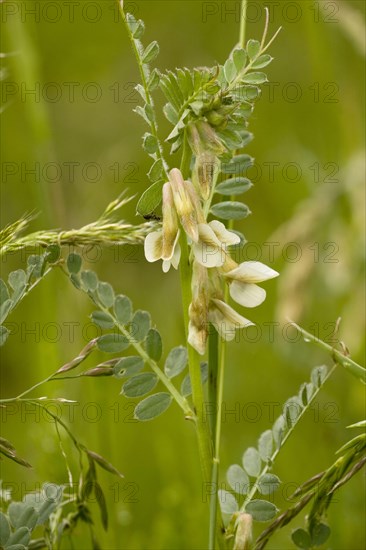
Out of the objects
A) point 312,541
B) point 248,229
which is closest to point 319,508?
point 312,541

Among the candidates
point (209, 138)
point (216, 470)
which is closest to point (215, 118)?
point (209, 138)

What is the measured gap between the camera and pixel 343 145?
2.21m

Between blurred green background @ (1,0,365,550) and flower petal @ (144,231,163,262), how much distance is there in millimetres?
677

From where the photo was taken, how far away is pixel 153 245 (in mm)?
971

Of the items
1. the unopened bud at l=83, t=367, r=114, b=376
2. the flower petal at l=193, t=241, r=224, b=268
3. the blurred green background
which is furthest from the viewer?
the blurred green background

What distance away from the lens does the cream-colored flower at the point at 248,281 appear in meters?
0.98

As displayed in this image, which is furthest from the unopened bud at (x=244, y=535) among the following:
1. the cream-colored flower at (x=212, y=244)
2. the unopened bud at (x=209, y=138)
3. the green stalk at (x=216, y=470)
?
the unopened bud at (x=209, y=138)

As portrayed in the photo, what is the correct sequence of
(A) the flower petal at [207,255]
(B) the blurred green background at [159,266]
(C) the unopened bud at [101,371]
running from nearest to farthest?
(A) the flower petal at [207,255], (C) the unopened bud at [101,371], (B) the blurred green background at [159,266]

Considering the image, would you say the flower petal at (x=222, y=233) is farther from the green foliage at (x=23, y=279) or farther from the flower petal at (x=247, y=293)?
the green foliage at (x=23, y=279)

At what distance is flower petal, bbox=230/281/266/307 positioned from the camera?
98 cm

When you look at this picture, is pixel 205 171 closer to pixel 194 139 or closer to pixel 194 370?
pixel 194 139

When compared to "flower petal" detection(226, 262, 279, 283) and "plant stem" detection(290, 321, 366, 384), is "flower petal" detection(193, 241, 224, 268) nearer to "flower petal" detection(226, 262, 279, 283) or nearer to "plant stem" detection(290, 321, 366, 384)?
"flower petal" detection(226, 262, 279, 283)

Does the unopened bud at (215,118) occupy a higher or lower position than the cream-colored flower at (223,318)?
higher

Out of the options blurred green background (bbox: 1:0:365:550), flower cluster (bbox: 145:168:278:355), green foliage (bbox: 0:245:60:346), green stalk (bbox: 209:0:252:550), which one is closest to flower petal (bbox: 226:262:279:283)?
flower cluster (bbox: 145:168:278:355)
